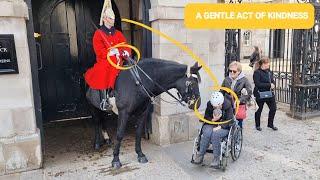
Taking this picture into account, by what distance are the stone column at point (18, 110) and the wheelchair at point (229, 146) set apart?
100 inches

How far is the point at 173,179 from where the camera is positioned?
4609mm

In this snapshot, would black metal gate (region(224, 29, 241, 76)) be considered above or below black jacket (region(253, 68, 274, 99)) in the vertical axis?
above

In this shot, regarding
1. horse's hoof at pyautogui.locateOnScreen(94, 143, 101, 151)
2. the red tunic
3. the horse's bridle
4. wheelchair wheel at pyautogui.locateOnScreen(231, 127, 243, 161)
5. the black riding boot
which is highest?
the red tunic

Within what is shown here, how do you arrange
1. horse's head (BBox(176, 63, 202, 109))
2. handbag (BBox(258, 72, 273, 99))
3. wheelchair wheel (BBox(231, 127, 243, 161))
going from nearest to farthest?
horse's head (BBox(176, 63, 202, 109)) < wheelchair wheel (BBox(231, 127, 243, 161)) < handbag (BBox(258, 72, 273, 99))

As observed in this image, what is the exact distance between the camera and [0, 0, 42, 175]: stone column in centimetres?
452

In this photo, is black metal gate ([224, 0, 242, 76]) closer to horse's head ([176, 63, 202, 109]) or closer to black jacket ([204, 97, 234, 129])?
black jacket ([204, 97, 234, 129])

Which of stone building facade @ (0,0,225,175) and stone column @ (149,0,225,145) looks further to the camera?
stone column @ (149,0,225,145)

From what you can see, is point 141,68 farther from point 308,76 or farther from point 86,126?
point 308,76

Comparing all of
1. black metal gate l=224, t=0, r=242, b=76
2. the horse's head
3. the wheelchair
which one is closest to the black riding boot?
the horse's head

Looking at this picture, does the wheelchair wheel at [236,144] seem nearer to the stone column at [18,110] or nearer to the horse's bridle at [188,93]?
the horse's bridle at [188,93]

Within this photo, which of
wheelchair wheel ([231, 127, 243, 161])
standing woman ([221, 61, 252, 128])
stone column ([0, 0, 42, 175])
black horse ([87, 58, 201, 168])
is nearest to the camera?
stone column ([0, 0, 42, 175])

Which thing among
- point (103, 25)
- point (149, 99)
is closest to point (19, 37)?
point (103, 25)

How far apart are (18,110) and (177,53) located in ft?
9.65

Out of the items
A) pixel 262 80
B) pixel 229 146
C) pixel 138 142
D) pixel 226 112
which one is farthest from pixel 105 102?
pixel 262 80
